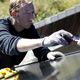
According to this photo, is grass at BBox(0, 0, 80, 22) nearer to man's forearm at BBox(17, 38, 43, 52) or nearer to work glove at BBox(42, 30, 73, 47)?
man's forearm at BBox(17, 38, 43, 52)

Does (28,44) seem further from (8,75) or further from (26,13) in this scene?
(26,13)

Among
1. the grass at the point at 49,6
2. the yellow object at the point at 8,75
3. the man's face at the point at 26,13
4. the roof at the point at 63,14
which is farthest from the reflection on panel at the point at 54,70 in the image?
the grass at the point at 49,6

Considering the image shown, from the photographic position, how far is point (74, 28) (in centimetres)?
629

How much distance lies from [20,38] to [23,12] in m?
0.33

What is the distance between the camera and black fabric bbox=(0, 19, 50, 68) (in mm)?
3404

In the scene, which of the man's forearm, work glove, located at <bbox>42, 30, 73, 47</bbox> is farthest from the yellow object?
work glove, located at <bbox>42, 30, 73, 47</bbox>

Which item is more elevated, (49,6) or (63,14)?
(63,14)

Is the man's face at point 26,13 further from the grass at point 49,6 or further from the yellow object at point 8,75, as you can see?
the grass at point 49,6

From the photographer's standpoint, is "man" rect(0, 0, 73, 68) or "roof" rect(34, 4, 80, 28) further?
"roof" rect(34, 4, 80, 28)

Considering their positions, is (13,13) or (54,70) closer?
(54,70)

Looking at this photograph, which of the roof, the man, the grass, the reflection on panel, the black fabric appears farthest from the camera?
the grass

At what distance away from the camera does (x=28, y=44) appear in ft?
10.6

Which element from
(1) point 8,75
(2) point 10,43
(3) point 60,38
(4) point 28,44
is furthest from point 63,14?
(3) point 60,38

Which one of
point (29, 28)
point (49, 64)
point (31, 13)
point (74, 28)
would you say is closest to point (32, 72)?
point (49, 64)
